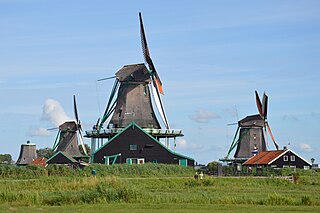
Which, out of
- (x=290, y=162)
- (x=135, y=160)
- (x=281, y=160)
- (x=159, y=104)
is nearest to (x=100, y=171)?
(x=135, y=160)

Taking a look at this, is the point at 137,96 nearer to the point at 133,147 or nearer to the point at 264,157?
the point at 133,147

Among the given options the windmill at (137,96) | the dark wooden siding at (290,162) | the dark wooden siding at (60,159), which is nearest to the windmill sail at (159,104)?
the windmill at (137,96)

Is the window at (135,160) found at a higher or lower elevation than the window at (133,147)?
lower

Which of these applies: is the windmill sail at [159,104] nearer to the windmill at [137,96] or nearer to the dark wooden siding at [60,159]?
the windmill at [137,96]

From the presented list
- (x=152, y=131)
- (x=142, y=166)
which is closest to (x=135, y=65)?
(x=152, y=131)

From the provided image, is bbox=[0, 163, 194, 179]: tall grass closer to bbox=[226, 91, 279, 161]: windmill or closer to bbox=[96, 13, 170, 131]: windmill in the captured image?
bbox=[96, 13, 170, 131]: windmill

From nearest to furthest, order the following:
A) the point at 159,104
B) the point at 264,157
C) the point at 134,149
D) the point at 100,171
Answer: the point at 100,171, the point at 134,149, the point at 159,104, the point at 264,157

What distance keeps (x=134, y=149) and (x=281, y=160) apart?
1708cm

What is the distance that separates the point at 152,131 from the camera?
5900 centimetres

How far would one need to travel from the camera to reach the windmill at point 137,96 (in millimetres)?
60188

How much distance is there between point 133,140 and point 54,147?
2363 cm

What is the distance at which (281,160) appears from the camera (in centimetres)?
6588

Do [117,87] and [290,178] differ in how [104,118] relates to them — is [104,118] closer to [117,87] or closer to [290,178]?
[117,87]

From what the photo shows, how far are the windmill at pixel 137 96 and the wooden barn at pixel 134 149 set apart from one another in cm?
316
